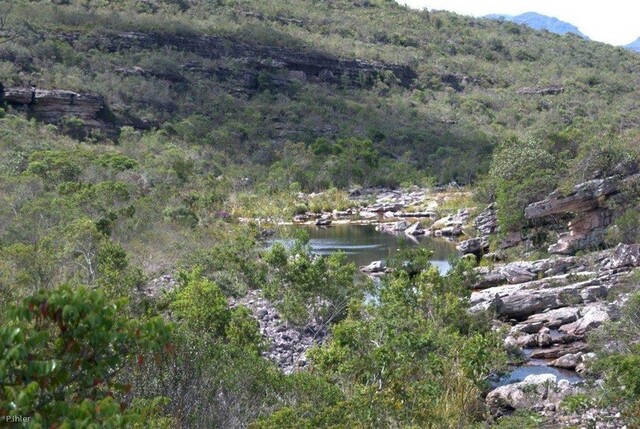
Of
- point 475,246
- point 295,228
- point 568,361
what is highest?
point 568,361

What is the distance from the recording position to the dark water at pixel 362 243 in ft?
119

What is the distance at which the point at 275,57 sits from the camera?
92750 mm

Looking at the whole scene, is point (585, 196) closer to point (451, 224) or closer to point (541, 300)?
point (541, 300)

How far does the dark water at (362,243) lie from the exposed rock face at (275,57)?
147 feet

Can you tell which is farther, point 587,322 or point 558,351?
point 587,322

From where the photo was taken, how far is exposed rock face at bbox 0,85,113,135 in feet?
200

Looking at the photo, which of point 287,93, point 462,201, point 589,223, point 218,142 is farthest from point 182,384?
point 287,93

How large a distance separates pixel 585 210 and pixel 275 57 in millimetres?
65354

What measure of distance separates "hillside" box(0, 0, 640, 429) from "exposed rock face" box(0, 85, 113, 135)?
8.3 inches

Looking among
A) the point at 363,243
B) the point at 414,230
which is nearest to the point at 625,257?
the point at 363,243

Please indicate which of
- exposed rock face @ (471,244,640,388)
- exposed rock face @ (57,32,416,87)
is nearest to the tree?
exposed rock face @ (471,244,640,388)

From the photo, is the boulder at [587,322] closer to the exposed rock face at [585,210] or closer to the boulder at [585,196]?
the exposed rock face at [585,210]

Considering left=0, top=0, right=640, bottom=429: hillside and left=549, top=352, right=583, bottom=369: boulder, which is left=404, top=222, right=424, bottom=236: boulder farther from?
left=549, top=352, right=583, bottom=369: boulder

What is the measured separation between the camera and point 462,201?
2045 inches
